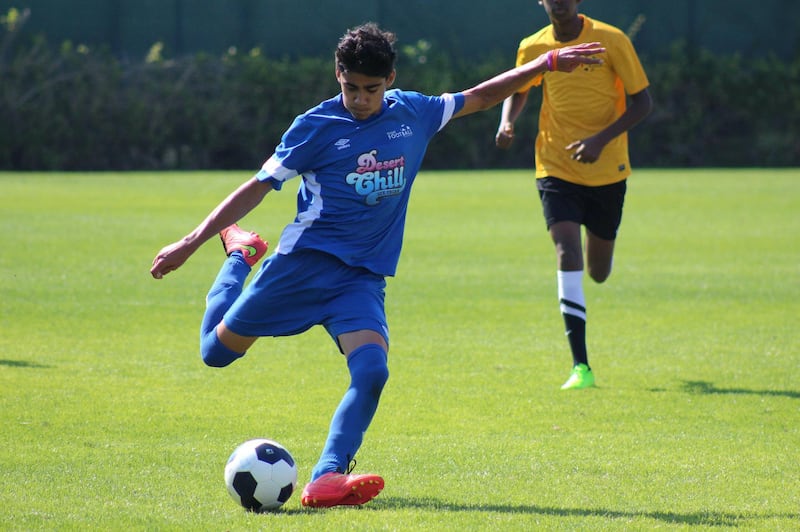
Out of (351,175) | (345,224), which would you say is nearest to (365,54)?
(351,175)

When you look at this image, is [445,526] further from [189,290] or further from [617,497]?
[189,290]

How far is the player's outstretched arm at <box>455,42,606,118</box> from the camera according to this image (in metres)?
5.80

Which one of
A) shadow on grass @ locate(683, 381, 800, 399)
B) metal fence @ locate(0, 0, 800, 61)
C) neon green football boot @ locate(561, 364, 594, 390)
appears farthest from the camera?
metal fence @ locate(0, 0, 800, 61)

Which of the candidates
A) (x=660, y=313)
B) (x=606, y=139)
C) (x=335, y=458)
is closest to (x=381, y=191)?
(x=335, y=458)

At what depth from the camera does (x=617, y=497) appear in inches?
206

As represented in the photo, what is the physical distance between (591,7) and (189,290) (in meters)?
23.3

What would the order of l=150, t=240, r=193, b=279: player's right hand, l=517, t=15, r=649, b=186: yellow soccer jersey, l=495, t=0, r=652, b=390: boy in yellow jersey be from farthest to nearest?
l=517, t=15, r=649, b=186: yellow soccer jersey → l=495, t=0, r=652, b=390: boy in yellow jersey → l=150, t=240, r=193, b=279: player's right hand

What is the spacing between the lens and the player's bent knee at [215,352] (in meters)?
5.66

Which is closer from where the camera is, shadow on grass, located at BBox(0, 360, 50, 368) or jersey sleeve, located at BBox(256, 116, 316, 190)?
jersey sleeve, located at BBox(256, 116, 316, 190)

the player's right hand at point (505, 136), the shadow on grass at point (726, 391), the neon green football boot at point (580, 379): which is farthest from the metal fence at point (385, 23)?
the shadow on grass at point (726, 391)

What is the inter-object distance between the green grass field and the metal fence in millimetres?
16443

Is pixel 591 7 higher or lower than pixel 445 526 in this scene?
lower

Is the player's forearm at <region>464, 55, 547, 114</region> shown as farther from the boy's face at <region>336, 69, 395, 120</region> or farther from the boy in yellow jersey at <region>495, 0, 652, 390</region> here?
the boy in yellow jersey at <region>495, 0, 652, 390</region>

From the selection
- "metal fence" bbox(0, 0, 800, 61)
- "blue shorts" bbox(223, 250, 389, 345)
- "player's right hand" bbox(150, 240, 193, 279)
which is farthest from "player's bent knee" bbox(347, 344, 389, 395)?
"metal fence" bbox(0, 0, 800, 61)
